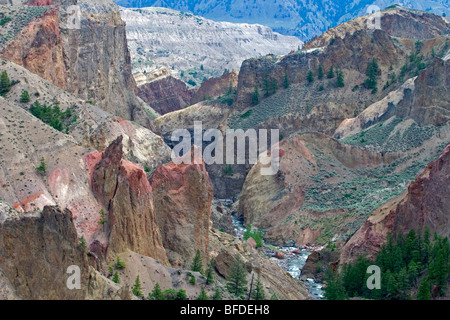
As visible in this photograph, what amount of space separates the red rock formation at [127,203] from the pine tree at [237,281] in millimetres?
5245

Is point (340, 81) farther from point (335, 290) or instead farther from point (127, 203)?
point (127, 203)

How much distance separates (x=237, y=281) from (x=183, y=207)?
10.0 meters

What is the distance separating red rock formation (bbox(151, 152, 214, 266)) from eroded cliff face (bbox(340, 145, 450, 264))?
17.4 metres

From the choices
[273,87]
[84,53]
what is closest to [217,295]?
[84,53]

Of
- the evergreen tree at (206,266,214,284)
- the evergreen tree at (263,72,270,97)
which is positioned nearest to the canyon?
the evergreen tree at (263,72,270,97)

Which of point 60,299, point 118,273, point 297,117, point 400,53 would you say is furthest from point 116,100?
point 60,299

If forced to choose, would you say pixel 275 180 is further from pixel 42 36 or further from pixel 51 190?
pixel 51 190

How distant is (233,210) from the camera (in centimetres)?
13912

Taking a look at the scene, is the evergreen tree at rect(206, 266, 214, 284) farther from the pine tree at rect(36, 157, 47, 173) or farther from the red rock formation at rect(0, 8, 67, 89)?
the red rock formation at rect(0, 8, 67, 89)

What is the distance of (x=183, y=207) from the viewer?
3236 inches

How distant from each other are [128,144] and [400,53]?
6899cm

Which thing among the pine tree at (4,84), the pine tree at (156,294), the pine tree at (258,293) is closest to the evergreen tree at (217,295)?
the pine tree at (258,293)

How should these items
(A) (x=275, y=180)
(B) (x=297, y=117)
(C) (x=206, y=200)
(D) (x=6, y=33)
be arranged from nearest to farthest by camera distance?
1. (C) (x=206, y=200)
2. (D) (x=6, y=33)
3. (A) (x=275, y=180)
4. (B) (x=297, y=117)

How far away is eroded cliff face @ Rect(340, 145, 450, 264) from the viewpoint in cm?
8619
